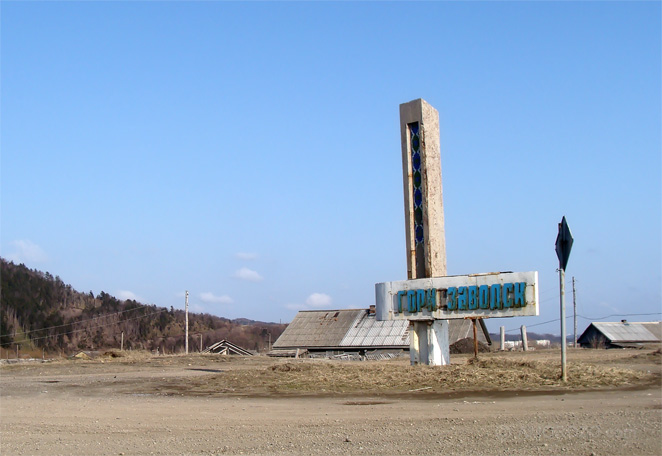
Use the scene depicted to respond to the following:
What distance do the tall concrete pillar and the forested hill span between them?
198ft

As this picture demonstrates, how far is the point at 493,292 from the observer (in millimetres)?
16766

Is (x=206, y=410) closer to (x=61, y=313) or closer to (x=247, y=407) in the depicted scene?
(x=247, y=407)

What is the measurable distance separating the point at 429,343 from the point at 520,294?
279 cm

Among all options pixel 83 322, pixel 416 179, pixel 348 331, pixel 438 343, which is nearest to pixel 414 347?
pixel 438 343

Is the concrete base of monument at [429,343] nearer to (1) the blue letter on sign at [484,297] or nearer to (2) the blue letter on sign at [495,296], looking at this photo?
(1) the blue letter on sign at [484,297]

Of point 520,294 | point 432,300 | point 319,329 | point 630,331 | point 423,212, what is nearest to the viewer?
point 520,294

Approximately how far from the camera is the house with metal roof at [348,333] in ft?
131

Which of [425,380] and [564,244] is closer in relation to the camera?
[564,244]

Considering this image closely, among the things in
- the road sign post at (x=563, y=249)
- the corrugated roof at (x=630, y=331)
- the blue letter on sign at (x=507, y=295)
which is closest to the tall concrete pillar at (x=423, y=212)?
the blue letter on sign at (x=507, y=295)

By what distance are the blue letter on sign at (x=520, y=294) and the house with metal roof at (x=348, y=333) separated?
22.1 meters

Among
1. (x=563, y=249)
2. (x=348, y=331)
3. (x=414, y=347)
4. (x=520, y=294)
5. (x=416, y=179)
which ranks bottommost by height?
(x=348, y=331)

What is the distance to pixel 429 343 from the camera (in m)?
17.8

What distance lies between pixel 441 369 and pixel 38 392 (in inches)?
363

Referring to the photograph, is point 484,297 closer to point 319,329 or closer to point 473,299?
point 473,299
